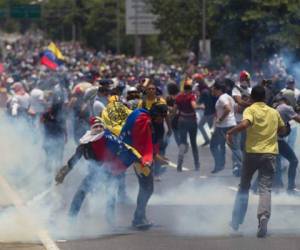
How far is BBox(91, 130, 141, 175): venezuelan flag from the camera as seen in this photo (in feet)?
44.7

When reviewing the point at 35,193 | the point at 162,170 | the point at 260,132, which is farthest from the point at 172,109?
the point at 260,132

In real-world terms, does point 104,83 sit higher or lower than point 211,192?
higher

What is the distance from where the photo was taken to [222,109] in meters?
21.0

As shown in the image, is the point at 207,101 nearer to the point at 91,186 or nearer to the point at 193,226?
the point at 193,226

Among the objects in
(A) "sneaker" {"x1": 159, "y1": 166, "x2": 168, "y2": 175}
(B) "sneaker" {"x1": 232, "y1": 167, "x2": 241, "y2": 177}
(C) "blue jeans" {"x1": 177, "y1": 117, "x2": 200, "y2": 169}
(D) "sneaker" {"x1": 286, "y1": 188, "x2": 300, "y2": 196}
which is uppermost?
(C) "blue jeans" {"x1": 177, "y1": 117, "x2": 200, "y2": 169}

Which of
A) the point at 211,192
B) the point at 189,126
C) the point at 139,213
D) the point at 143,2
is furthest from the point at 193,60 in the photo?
the point at 139,213

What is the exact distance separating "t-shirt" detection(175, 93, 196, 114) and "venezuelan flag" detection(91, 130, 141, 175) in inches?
343

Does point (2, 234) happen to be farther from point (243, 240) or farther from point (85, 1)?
point (85, 1)

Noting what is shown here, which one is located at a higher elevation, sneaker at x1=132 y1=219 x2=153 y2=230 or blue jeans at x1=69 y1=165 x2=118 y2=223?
blue jeans at x1=69 y1=165 x2=118 y2=223

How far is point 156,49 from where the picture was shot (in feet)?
258

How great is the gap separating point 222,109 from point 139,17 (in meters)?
43.0

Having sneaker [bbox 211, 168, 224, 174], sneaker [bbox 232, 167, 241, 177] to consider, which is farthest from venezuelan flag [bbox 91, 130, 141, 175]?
sneaker [bbox 211, 168, 224, 174]

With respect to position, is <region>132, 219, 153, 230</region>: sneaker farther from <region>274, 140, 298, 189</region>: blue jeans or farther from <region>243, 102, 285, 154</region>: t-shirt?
<region>274, 140, 298, 189</region>: blue jeans

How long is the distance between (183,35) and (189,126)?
3083 cm
